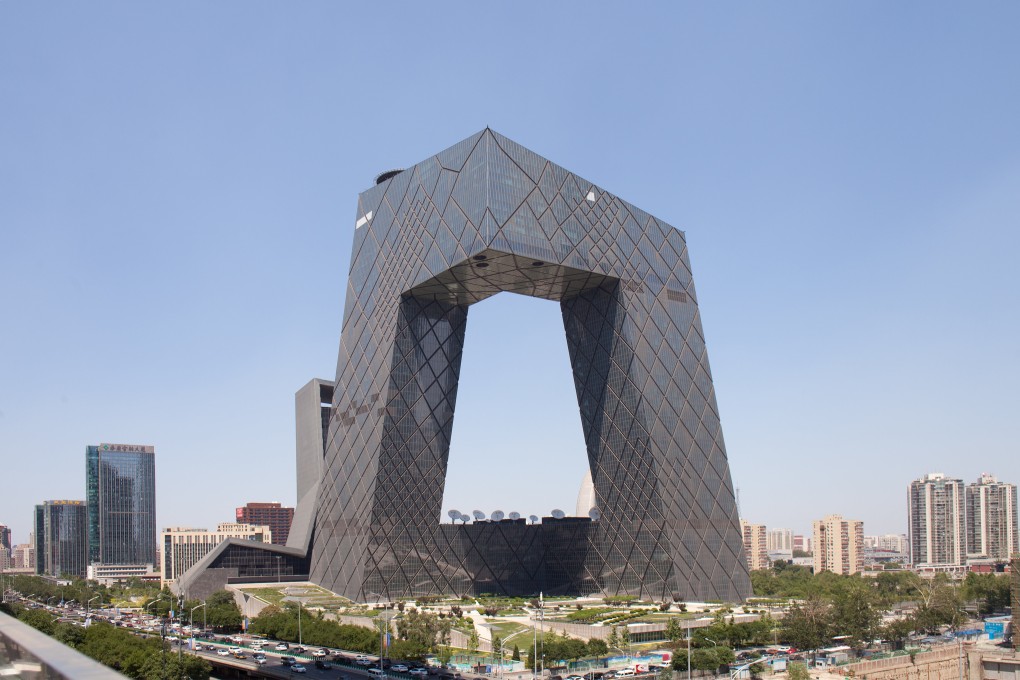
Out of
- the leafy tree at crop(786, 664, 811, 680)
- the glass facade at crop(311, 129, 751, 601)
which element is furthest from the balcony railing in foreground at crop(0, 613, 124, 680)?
the glass facade at crop(311, 129, 751, 601)

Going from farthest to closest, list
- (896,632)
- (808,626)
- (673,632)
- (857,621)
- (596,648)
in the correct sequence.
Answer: (896,632), (857,621), (808,626), (673,632), (596,648)

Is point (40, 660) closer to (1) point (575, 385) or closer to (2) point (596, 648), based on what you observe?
(2) point (596, 648)

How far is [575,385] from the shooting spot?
348ft

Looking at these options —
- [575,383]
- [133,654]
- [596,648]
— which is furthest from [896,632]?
[133,654]

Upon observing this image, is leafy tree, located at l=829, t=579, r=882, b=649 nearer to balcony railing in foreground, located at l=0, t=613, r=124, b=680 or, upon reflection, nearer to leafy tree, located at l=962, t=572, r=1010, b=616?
leafy tree, located at l=962, t=572, r=1010, b=616

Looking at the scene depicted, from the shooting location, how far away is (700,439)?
101812 mm

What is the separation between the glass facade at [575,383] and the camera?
9556 cm

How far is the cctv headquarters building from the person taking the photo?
95625 millimetres

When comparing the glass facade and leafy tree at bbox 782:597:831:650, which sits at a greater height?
the glass facade

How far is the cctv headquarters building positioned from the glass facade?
8.6 inches

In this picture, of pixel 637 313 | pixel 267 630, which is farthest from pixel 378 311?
pixel 267 630

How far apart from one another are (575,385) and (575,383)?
0.22m

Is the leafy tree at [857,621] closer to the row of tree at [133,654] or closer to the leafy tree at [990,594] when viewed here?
the leafy tree at [990,594]

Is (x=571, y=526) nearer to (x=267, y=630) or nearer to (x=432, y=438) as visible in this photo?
(x=432, y=438)
